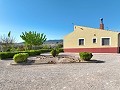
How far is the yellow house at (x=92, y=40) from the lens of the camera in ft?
91.9

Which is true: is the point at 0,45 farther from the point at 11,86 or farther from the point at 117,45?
the point at 11,86

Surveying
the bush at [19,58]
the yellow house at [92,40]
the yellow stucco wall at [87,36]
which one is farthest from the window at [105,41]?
the bush at [19,58]

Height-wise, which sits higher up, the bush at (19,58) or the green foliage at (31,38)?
the green foliage at (31,38)

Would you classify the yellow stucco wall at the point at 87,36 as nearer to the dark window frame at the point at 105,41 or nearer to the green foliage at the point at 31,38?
the dark window frame at the point at 105,41

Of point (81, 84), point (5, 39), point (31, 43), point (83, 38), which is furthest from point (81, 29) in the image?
point (81, 84)

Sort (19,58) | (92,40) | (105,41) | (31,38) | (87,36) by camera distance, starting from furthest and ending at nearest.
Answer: (31,38), (87,36), (92,40), (105,41), (19,58)

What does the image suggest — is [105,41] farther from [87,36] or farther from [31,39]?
[31,39]

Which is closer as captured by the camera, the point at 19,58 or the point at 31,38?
the point at 19,58

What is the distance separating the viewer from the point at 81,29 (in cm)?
3122

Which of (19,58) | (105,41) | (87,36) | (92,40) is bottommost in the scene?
(19,58)

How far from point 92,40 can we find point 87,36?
1.18 metres

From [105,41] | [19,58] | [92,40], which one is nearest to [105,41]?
[105,41]

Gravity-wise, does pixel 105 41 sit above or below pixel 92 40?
below

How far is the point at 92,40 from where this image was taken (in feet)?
98.1
